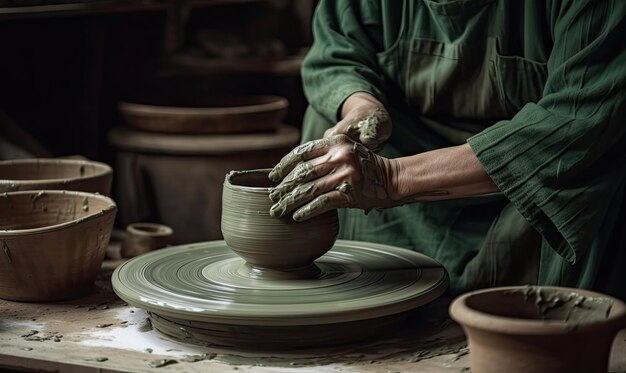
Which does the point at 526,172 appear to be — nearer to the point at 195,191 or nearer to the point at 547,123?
the point at 547,123

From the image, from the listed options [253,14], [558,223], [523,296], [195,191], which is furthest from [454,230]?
[253,14]

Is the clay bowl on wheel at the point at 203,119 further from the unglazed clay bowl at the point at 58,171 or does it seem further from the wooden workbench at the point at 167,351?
the wooden workbench at the point at 167,351

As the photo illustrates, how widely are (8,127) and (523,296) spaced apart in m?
2.36

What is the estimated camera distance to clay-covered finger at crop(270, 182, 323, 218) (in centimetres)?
221

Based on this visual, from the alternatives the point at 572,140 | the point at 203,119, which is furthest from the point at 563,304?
the point at 203,119

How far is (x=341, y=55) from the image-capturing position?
2.81 m

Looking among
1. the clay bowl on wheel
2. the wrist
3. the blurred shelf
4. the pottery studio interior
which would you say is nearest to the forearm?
the pottery studio interior

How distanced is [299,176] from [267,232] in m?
0.14

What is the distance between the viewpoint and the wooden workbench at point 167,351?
205cm

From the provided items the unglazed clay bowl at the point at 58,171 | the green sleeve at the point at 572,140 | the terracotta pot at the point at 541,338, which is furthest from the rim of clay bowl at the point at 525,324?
the unglazed clay bowl at the point at 58,171

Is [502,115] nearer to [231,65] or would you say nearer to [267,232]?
[267,232]

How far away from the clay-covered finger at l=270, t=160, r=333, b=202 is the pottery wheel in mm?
199

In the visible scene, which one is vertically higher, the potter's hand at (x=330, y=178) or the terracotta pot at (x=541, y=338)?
the potter's hand at (x=330, y=178)

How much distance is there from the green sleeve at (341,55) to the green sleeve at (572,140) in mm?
526
